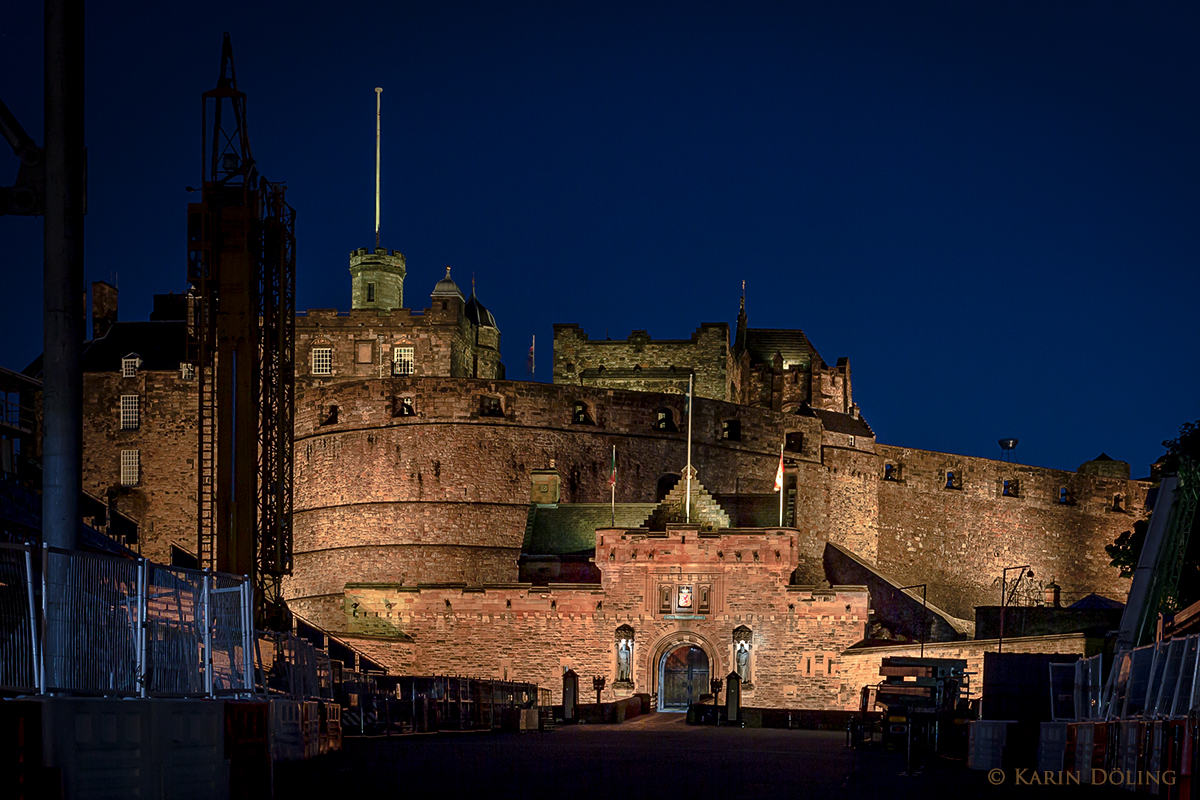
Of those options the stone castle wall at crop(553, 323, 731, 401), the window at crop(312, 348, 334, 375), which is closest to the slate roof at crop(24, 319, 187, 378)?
the window at crop(312, 348, 334, 375)

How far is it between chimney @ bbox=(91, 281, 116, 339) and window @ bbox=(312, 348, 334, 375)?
6.99 metres

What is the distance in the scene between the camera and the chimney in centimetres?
5759

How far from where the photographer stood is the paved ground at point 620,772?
1475 centimetres

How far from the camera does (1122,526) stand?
207 ft

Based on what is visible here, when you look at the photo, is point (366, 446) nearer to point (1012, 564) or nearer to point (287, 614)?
point (287, 614)

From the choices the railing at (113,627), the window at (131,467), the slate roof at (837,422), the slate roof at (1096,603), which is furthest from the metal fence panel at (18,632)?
the slate roof at (837,422)

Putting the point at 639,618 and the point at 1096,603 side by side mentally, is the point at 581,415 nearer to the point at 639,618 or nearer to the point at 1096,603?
the point at 639,618

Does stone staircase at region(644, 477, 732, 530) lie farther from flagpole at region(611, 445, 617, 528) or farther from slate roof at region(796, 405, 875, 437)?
slate roof at region(796, 405, 875, 437)

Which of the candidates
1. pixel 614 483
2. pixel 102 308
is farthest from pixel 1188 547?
pixel 102 308

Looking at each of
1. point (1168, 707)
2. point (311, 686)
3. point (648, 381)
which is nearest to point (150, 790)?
point (1168, 707)

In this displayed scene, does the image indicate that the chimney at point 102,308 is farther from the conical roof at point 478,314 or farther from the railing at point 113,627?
the railing at point 113,627

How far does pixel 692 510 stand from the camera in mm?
45625

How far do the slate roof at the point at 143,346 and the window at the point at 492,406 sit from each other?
10.2 meters

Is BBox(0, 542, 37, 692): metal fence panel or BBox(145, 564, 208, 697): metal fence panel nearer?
BBox(0, 542, 37, 692): metal fence panel
